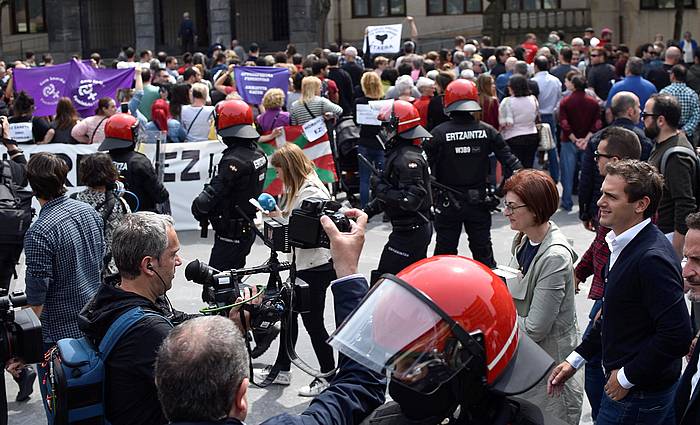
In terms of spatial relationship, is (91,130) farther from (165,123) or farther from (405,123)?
(405,123)

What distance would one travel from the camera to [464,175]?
863 centimetres

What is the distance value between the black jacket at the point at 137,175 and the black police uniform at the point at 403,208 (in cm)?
170

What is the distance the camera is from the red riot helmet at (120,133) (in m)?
7.73

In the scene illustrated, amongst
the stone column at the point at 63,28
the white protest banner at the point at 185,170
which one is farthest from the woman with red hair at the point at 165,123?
the stone column at the point at 63,28

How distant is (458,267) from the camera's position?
8.92 ft

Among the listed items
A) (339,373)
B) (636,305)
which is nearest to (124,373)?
(339,373)

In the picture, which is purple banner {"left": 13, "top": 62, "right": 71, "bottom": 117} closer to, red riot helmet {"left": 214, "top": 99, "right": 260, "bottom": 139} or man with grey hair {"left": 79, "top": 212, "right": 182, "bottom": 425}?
red riot helmet {"left": 214, "top": 99, "right": 260, "bottom": 139}

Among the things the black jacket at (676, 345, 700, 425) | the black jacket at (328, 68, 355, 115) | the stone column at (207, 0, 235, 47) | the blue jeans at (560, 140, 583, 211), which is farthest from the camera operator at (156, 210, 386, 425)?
the stone column at (207, 0, 235, 47)

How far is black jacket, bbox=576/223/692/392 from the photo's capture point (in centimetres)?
393

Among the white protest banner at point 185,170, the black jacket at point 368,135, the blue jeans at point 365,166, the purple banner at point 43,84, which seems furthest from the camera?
the purple banner at point 43,84

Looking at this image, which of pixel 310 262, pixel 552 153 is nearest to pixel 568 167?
pixel 552 153

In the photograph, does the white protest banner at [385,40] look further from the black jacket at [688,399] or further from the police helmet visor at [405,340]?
the police helmet visor at [405,340]

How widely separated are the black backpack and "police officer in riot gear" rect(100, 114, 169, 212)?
890 millimetres

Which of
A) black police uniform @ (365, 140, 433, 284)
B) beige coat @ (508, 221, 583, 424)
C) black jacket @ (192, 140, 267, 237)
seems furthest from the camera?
black police uniform @ (365, 140, 433, 284)
